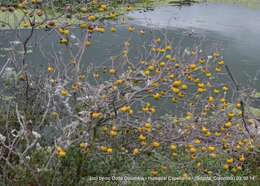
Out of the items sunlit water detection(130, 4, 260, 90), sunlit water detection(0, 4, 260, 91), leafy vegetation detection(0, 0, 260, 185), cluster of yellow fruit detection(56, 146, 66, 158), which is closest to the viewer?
cluster of yellow fruit detection(56, 146, 66, 158)

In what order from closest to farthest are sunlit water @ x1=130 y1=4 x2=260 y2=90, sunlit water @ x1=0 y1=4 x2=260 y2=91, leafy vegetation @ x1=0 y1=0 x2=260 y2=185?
leafy vegetation @ x1=0 y1=0 x2=260 y2=185 → sunlit water @ x1=0 y1=4 x2=260 y2=91 → sunlit water @ x1=130 y1=4 x2=260 y2=90

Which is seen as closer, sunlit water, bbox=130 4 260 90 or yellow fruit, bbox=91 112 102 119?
yellow fruit, bbox=91 112 102 119

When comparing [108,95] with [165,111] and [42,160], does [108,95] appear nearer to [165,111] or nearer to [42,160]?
[42,160]

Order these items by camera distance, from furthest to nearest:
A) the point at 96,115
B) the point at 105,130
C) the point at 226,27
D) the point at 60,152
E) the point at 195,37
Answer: the point at 226,27 → the point at 195,37 → the point at 105,130 → the point at 96,115 → the point at 60,152

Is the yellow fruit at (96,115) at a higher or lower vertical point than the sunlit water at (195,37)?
higher

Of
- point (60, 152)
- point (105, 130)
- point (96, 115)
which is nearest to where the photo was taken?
point (60, 152)

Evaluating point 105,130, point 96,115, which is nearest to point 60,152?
point 96,115

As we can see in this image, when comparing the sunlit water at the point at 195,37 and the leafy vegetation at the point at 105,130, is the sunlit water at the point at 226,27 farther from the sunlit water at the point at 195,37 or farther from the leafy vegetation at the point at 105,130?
the leafy vegetation at the point at 105,130

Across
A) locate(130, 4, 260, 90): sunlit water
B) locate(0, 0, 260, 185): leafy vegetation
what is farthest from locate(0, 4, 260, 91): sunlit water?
locate(0, 0, 260, 185): leafy vegetation

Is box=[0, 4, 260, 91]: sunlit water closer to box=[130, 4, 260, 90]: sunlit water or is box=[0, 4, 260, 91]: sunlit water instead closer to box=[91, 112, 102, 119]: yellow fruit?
box=[130, 4, 260, 90]: sunlit water

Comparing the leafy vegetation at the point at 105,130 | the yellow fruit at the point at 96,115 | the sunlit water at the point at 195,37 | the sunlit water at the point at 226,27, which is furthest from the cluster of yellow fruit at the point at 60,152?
the sunlit water at the point at 226,27

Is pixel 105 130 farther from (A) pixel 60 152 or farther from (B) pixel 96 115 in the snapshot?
(A) pixel 60 152

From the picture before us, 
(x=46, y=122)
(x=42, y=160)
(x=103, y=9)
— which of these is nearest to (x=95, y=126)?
(x=42, y=160)

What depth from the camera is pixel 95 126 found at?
95.6 inches
